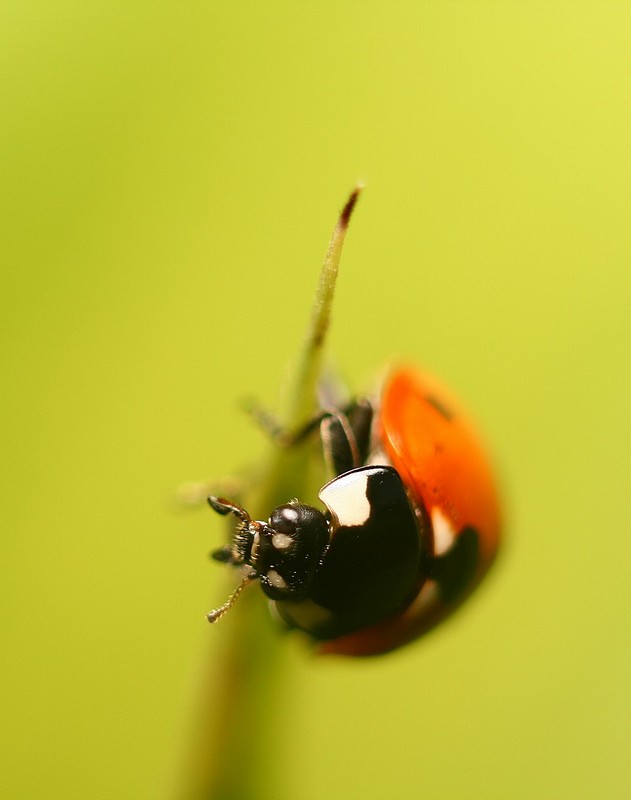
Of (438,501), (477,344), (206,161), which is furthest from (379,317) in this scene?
(438,501)

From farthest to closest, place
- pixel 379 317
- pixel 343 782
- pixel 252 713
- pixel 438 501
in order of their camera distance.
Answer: pixel 379 317 < pixel 343 782 < pixel 438 501 < pixel 252 713

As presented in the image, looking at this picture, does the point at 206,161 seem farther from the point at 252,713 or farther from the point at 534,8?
the point at 252,713

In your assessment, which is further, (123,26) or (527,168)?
(527,168)

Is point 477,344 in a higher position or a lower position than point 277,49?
lower

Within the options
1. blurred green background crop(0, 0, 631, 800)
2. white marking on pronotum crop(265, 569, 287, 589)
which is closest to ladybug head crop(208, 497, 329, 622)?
white marking on pronotum crop(265, 569, 287, 589)

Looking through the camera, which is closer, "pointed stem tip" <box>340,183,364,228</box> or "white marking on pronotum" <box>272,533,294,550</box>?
"pointed stem tip" <box>340,183,364,228</box>

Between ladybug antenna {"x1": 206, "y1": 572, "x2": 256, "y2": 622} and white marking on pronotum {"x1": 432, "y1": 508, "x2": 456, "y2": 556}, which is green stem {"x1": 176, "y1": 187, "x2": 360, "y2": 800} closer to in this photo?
ladybug antenna {"x1": 206, "y1": 572, "x2": 256, "y2": 622}

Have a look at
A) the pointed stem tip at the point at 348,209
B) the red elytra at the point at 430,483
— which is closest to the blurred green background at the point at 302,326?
the red elytra at the point at 430,483
